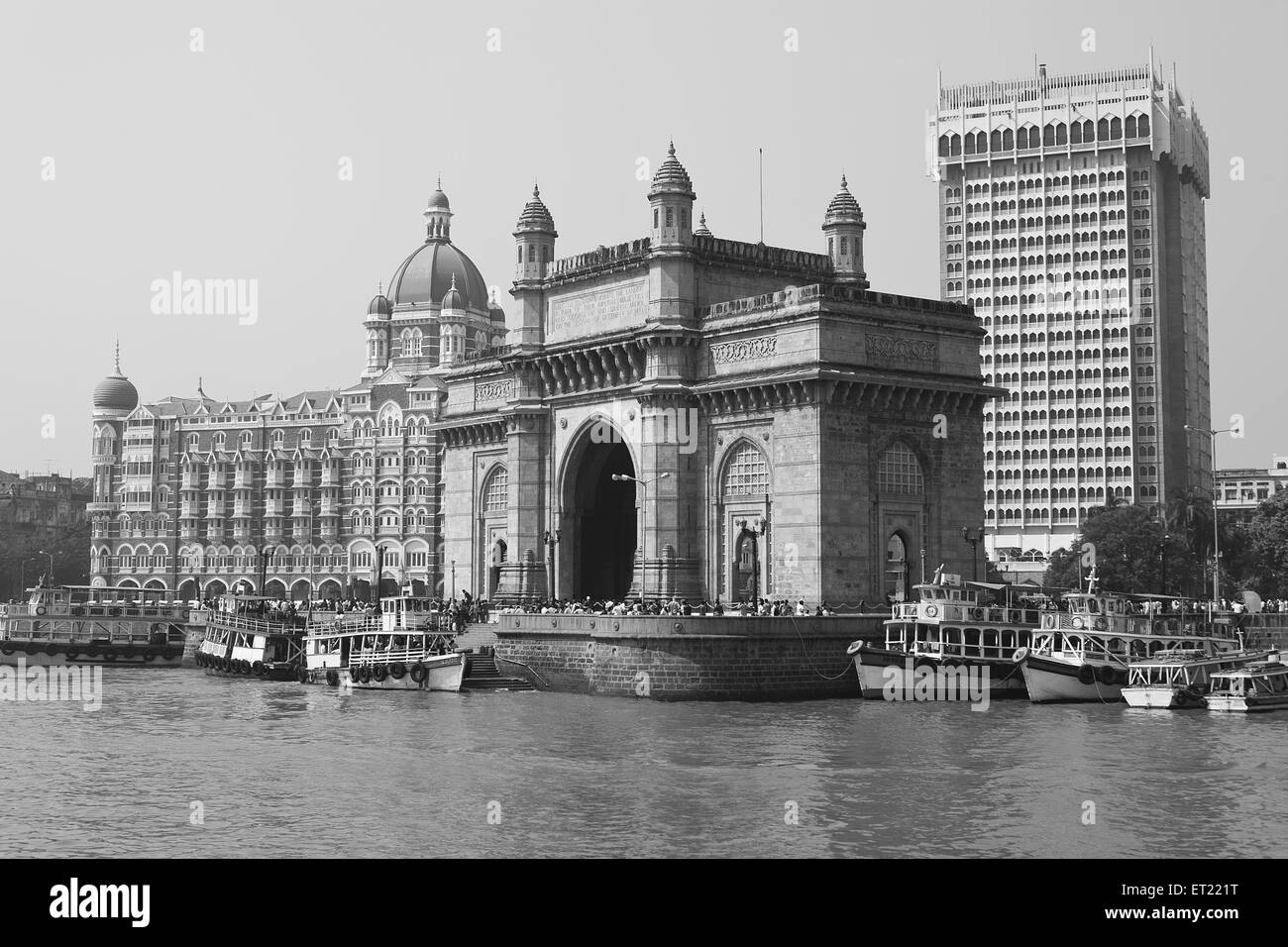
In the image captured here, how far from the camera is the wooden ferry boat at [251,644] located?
78.3 metres

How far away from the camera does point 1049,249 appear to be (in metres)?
148

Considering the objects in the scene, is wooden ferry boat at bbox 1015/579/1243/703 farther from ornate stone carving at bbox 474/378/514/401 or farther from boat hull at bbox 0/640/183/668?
boat hull at bbox 0/640/183/668

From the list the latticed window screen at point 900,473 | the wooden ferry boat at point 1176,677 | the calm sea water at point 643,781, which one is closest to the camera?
the calm sea water at point 643,781

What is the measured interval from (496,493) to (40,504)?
121 metres

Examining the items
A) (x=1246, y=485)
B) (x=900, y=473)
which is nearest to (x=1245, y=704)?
(x=900, y=473)

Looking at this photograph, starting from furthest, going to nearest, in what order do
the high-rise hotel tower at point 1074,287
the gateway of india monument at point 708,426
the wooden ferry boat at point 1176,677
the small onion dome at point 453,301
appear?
the small onion dome at point 453,301 → the high-rise hotel tower at point 1074,287 → the gateway of india monument at point 708,426 → the wooden ferry boat at point 1176,677

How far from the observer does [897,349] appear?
68188mm

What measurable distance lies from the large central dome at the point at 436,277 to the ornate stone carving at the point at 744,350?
299ft

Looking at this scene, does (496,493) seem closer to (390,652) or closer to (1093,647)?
(390,652)

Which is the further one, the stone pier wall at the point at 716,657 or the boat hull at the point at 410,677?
the boat hull at the point at 410,677

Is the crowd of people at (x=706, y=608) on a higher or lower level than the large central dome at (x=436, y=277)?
lower

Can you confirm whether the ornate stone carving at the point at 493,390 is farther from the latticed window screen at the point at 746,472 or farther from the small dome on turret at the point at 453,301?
the small dome on turret at the point at 453,301

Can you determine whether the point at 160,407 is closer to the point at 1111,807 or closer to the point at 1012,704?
the point at 1012,704

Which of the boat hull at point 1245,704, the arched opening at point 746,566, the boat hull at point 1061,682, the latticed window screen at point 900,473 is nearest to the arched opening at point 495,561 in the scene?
the arched opening at point 746,566
